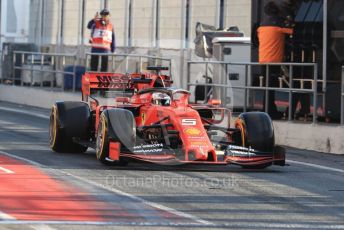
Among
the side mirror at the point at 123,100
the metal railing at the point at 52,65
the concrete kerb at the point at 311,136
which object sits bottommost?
the concrete kerb at the point at 311,136

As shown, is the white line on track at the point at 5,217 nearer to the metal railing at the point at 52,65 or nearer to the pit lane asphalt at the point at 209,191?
the pit lane asphalt at the point at 209,191

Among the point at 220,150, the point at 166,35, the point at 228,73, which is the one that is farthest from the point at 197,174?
the point at 166,35

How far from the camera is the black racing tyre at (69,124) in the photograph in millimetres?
13312

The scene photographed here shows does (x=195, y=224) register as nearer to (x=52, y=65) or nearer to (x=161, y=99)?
(x=161, y=99)

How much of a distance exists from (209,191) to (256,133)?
2200mm

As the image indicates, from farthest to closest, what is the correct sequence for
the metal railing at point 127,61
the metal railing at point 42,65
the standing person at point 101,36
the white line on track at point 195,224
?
the metal railing at point 42,65
the standing person at point 101,36
the metal railing at point 127,61
the white line on track at point 195,224

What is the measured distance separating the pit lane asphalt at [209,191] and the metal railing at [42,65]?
10873mm

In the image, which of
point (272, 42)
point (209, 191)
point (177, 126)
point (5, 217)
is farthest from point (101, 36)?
point (5, 217)

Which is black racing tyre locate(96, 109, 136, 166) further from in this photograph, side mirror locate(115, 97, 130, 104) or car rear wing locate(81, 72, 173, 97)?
car rear wing locate(81, 72, 173, 97)

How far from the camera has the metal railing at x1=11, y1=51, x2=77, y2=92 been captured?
25172mm

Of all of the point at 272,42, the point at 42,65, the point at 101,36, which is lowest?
the point at 42,65

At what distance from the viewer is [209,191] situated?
10.1m

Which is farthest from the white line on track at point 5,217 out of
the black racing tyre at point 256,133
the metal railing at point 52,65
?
the metal railing at point 52,65

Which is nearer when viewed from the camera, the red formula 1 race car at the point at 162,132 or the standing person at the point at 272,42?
the red formula 1 race car at the point at 162,132
